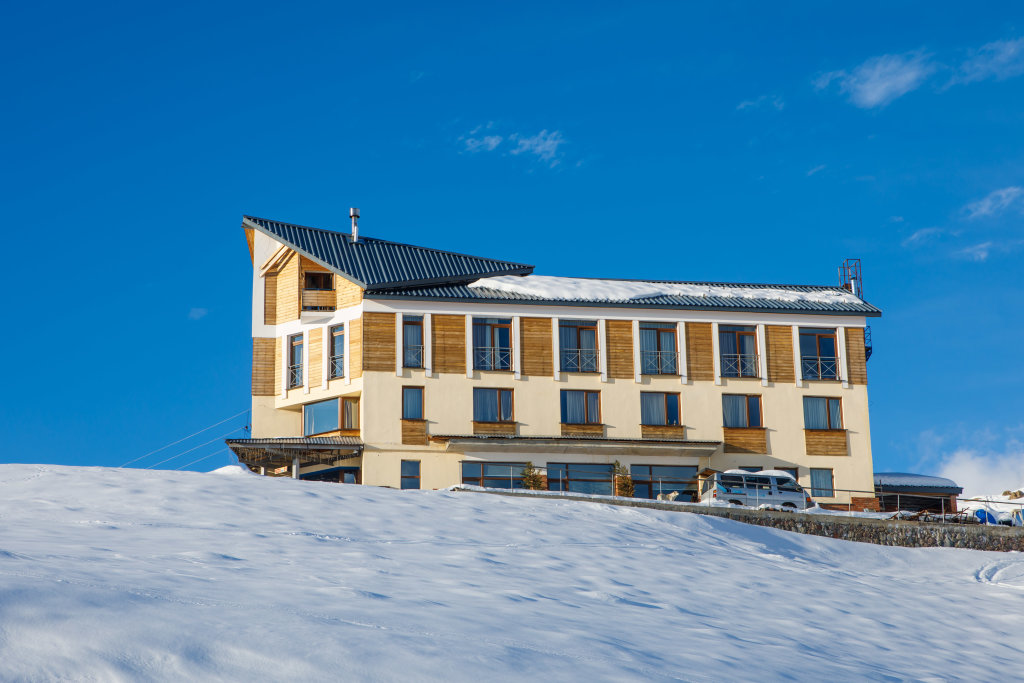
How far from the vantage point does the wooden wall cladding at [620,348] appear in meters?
39.5

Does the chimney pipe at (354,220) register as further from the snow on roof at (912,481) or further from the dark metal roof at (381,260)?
the snow on roof at (912,481)

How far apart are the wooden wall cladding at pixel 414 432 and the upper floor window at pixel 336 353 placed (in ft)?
10.5

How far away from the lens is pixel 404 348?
3856 centimetres

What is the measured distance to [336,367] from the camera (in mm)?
39500

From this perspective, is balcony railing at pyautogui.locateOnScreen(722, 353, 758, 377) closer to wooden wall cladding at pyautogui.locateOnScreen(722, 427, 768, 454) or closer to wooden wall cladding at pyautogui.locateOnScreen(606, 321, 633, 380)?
wooden wall cladding at pyautogui.locateOnScreen(722, 427, 768, 454)

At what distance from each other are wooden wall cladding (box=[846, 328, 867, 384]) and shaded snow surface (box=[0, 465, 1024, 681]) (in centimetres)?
1611

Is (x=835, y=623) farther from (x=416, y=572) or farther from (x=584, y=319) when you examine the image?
(x=584, y=319)

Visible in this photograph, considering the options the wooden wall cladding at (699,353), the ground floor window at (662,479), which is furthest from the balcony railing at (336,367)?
the wooden wall cladding at (699,353)

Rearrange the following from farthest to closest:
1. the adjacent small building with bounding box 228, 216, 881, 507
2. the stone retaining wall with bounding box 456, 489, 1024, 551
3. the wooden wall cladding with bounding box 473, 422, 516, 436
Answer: the wooden wall cladding with bounding box 473, 422, 516, 436 → the adjacent small building with bounding box 228, 216, 881, 507 → the stone retaining wall with bounding box 456, 489, 1024, 551

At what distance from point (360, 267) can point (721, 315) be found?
44.2 ft

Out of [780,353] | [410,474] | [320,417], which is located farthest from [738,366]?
[320,417]

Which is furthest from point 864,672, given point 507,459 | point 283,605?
point 507,459

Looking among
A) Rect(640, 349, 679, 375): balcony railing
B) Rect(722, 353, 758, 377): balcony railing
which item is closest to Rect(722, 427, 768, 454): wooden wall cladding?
Rect(722, 353, 758, 377): balcony railing

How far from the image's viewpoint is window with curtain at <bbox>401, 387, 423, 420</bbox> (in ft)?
125
